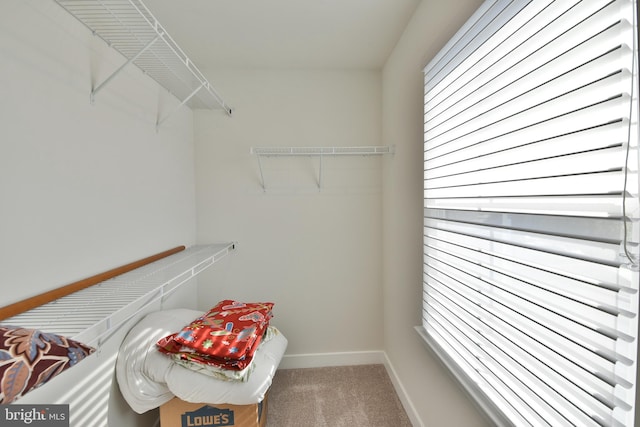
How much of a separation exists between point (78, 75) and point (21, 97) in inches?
11.3

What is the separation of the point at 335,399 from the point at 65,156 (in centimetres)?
205

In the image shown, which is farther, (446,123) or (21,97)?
(446,123)

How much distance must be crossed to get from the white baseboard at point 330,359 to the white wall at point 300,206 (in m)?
0.04

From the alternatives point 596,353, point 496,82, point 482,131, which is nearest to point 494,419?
point 596,353

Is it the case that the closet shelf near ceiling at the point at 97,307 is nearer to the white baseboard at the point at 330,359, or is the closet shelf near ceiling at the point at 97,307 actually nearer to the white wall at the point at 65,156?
the white wall at the point at 65,156

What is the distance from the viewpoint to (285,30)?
171 centimetres

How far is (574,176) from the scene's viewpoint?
66 cm

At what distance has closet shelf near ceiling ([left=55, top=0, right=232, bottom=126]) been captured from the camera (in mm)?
999

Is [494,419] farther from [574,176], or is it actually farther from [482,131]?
[482,131]

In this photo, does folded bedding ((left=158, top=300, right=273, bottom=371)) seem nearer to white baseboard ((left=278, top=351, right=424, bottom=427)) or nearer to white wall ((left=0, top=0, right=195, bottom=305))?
white wall ((left=0, top=0, right=195, bottom=305))

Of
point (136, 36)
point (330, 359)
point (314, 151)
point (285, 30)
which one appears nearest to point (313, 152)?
point (314, 151)

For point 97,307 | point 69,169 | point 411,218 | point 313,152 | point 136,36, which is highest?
point 136,36

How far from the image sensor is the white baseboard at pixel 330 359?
7.45 ft

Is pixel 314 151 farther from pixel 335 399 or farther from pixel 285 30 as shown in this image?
pixel 335 399
